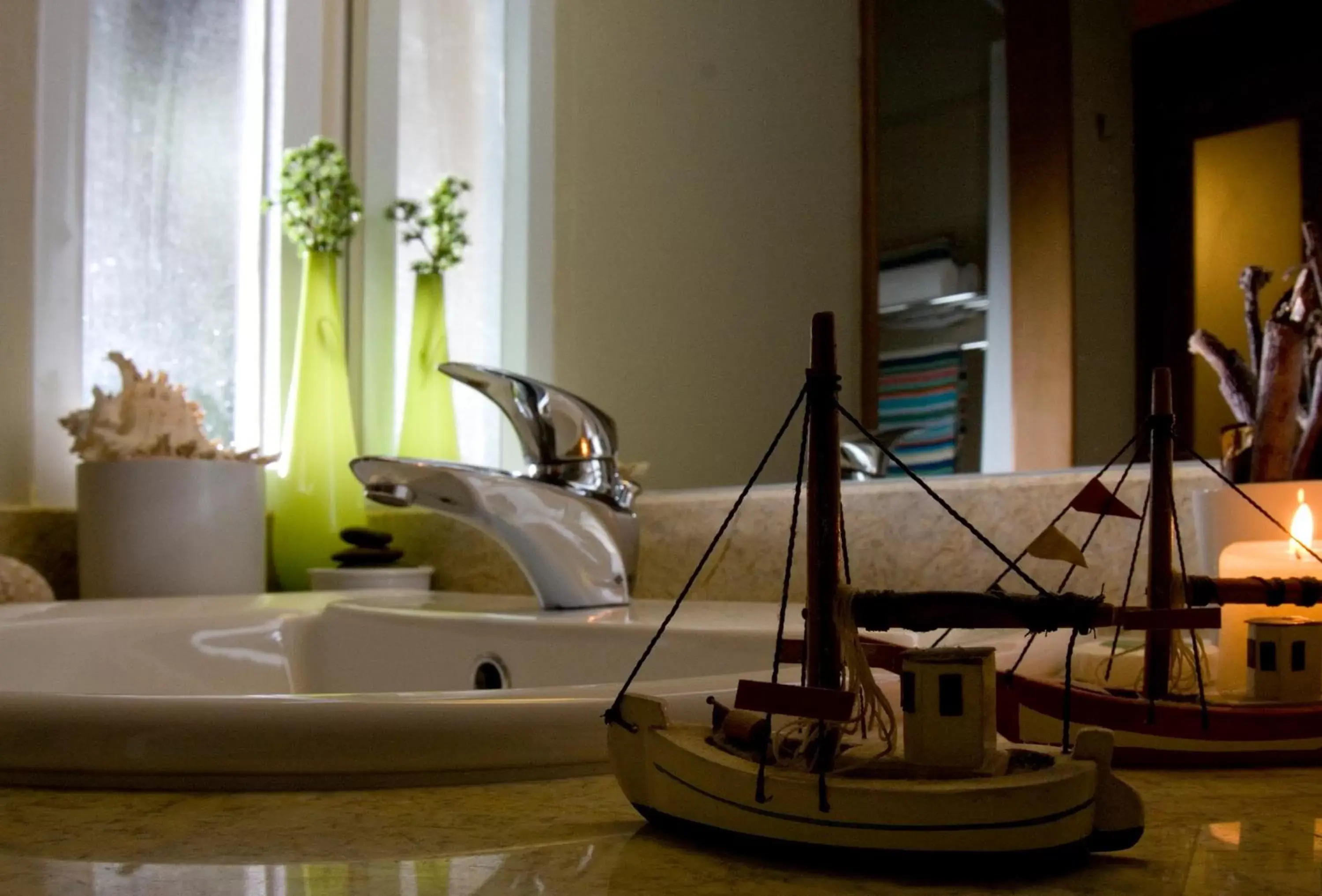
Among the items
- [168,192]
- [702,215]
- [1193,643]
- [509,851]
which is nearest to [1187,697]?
[1193,643]

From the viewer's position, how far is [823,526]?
0.95 ft

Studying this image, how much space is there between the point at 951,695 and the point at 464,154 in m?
1.23

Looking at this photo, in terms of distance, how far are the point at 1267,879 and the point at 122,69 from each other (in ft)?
4.09

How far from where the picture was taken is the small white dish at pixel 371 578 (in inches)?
43.9

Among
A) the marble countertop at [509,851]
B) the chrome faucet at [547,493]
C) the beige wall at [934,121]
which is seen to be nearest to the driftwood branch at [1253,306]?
the beige wall at [934,121]

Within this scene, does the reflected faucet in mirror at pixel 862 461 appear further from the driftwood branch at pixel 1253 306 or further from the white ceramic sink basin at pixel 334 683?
the driftwood branch at pixel 1253 306

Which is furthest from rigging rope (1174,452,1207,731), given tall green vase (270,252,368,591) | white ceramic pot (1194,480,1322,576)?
tall green vase (270,252,368,591)

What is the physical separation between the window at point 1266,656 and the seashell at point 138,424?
0.90 meters

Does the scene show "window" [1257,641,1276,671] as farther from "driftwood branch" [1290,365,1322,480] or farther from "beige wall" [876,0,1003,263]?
"beige wall" [876,0,1003,263]

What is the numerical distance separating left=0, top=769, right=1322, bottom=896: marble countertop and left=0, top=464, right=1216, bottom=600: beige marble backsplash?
392 mm

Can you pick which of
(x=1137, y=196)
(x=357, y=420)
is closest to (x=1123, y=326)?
(x=1137, y=196)

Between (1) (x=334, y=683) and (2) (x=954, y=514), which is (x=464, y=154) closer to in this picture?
(1) (x=334, y=683)

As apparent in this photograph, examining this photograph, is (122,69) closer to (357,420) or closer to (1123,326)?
(357,420)

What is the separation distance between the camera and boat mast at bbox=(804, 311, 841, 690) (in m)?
0.29
